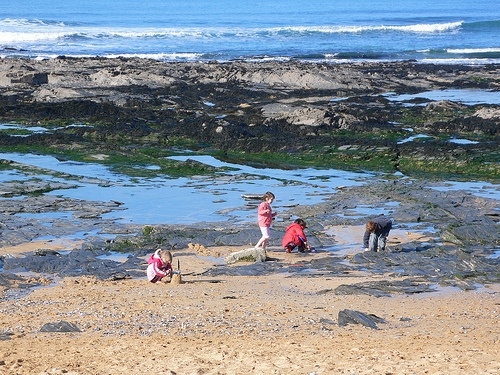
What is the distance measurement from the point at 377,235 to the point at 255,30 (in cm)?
6259

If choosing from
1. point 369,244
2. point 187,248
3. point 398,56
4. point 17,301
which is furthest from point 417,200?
point 398,56

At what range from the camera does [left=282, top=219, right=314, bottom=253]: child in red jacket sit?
1342 cm

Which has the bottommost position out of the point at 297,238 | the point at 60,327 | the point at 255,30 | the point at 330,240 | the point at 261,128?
the point at 330,240

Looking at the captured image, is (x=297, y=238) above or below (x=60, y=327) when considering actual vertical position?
below

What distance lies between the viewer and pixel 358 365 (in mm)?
7426

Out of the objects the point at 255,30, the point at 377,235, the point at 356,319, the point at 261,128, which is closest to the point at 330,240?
the point at 377,235

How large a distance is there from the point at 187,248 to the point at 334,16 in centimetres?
8087

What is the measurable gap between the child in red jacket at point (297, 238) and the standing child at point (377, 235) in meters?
1.00

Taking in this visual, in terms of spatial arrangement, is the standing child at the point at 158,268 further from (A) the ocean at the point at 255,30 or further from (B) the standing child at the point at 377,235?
(A) the ocean at the point at 255,30

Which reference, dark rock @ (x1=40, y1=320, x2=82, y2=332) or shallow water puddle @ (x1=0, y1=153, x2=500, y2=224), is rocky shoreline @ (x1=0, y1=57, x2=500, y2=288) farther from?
dark rock @ (x1=40, y1=320, x2=82, y2=332)

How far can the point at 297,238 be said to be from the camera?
1344 centimetres

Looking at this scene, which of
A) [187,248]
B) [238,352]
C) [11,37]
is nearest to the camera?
[238,352]

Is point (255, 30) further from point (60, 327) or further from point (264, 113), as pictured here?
point (60, 327)

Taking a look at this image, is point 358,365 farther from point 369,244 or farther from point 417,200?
point 417,200
